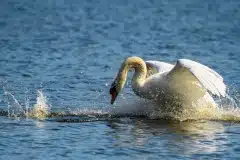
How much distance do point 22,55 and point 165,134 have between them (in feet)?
30.5

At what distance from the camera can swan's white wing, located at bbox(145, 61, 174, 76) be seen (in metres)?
16.3

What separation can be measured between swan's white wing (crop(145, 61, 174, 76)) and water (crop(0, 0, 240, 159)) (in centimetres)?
74

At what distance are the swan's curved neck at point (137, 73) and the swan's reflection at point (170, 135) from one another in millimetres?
605

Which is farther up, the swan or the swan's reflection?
the swan

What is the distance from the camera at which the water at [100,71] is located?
13211mm

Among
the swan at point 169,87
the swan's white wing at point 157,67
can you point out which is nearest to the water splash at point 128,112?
the swan at point 169,87

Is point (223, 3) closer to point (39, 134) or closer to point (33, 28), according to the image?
point (33, 28)

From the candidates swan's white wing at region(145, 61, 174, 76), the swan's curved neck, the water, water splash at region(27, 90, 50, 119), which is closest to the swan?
the swan's curved neck

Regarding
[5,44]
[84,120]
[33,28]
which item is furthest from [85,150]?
[33,28]

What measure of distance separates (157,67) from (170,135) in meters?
2.65

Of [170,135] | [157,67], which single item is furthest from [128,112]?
[170,135]

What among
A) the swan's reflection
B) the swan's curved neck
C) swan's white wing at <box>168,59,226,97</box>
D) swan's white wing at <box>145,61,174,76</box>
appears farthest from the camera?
swan's white wing at <box>145,61,174,76</box>

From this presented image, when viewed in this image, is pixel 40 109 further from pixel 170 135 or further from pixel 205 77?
pixel 205 77

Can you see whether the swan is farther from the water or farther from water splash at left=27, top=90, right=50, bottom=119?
water splash at left=27, top=90, right=50, bottom=119
